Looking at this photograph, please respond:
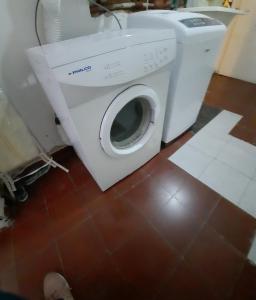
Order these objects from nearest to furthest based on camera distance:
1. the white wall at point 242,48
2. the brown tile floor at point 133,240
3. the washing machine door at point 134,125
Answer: the brown tile floor at point 133,240
the washing machine door at point 134,125
the white wall at point 242,48

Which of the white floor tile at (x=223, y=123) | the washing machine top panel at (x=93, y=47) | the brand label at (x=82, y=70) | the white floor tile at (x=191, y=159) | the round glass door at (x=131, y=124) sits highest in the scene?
the washing machine top panel at (x=93, y=47)

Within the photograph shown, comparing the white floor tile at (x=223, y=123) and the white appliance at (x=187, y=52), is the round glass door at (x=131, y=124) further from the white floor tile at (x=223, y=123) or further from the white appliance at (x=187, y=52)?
the white floor tile at (x=223, y=123)

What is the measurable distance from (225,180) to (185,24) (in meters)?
0.99

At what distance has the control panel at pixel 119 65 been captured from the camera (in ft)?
1.90

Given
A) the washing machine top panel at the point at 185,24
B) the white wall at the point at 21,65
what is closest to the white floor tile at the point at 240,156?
the washing machine top panel at the point at 185,24

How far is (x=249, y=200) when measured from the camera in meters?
1.08

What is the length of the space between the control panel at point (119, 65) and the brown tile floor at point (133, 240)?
2.45 feet

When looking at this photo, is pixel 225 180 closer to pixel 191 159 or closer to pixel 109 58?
pixel 191 159

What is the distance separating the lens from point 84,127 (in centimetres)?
75

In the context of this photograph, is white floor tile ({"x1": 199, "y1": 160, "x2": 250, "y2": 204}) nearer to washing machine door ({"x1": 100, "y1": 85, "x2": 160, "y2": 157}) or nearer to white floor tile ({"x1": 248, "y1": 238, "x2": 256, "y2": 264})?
white floor tile ({"x1": 248, "y1": 238, "x2": 256, "y2": 264})

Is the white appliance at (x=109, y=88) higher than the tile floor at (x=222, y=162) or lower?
higher

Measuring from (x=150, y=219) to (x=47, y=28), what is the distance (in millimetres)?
1192

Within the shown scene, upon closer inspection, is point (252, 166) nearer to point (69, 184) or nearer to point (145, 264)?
point (145, 264)

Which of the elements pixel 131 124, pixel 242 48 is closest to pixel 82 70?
pixel 131 124
